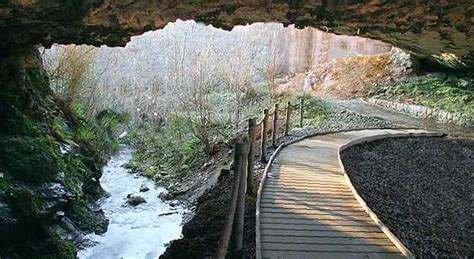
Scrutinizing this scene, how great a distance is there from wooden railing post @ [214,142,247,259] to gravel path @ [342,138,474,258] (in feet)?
7.00

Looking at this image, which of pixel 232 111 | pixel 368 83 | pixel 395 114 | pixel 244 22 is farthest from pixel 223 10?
pixel 368 83

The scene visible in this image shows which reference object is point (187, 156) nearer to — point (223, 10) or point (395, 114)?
point (395, 114)

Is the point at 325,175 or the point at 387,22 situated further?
the point at 325,175

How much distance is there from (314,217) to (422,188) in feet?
10.2

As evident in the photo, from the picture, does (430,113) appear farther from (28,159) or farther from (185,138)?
(28,159)

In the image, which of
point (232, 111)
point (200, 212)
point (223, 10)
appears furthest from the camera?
point (232, 111)

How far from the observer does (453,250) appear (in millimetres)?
5680

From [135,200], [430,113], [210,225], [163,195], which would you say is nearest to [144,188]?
[163,195]

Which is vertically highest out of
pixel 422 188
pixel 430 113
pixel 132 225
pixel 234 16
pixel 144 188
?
pixel 234 16

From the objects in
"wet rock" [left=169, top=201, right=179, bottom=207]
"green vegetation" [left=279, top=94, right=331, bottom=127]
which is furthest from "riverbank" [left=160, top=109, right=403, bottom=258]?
"green vegetation" [left=279, top=94, right=331, bottom=127]

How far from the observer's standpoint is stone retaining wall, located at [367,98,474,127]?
14.1 metres

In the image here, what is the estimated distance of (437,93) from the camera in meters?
16.3

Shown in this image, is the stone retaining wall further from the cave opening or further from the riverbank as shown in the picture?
the riverbank

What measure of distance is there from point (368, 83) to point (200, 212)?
13.3 m
